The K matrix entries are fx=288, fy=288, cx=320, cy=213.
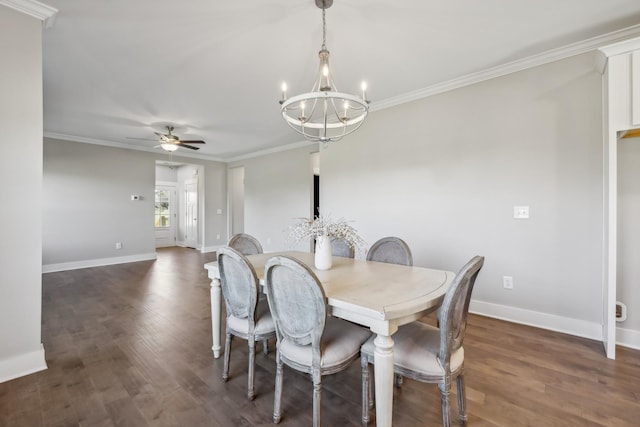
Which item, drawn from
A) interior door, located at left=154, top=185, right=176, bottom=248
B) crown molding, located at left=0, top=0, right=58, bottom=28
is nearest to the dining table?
crown molding, located at left=0, top=0, right=58, bottom=28

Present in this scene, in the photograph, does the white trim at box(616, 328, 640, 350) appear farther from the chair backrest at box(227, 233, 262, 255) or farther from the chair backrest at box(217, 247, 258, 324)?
the chair backrest at box(227, 233, 262, 255)

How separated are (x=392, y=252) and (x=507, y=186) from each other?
1481mm

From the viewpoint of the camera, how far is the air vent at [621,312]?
242cm

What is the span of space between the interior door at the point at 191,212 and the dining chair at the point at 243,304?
6.86 m

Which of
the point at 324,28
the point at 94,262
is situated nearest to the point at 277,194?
the point at 94,262

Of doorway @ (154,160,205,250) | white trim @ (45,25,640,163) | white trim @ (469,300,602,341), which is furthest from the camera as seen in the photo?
doorway @ (154,160,205,250)

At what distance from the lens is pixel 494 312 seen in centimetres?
306

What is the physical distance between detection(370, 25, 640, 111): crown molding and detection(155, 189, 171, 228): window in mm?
7655

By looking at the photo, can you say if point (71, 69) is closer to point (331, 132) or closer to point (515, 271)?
point (331, 132)

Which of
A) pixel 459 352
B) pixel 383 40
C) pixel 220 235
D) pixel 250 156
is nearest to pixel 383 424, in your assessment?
pixel 459 352

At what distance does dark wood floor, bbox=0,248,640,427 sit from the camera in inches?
64.4

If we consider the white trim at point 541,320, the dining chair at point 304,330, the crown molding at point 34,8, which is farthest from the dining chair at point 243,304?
the white trim at point 541,320

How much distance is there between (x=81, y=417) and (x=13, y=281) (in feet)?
3.57

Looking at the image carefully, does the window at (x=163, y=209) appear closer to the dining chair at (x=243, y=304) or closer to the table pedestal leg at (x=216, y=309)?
the table pedestal leg at (x=216, y=309)
